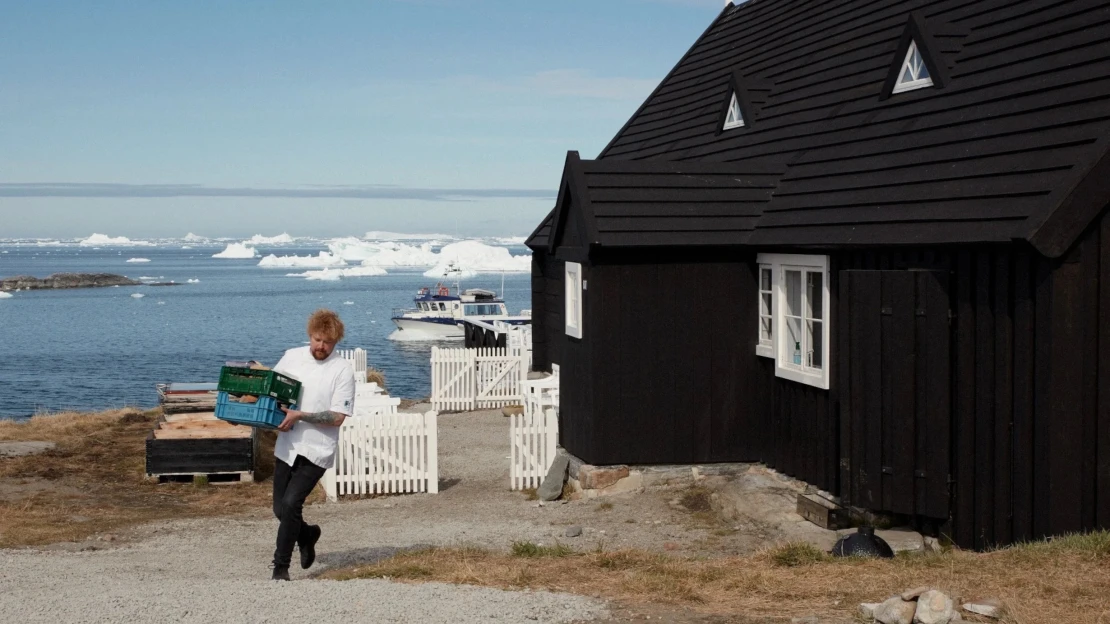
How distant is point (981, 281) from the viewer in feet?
31.6

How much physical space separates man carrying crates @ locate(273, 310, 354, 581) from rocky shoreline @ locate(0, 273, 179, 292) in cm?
15205

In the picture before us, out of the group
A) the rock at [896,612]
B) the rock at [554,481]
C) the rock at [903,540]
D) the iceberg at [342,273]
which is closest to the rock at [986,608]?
the rock at [896,612]

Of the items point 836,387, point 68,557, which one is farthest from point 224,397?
point 836,387

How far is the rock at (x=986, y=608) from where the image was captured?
688 centimetres

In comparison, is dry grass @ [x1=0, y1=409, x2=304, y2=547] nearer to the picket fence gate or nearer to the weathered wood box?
the weathered wood box

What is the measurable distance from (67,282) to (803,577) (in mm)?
157860

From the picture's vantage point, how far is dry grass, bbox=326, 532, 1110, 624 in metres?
7.28

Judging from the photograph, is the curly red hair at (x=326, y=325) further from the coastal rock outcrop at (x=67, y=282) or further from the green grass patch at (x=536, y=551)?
the coastal rock outcrop at (x=67, y=282)

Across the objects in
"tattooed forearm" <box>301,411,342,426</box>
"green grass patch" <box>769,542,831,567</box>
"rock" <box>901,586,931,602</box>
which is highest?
"tattooed forearm" <box>301,411,342,426</box>

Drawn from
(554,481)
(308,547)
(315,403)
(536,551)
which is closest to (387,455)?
(554,481)

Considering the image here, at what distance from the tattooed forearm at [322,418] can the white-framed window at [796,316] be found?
5960 millimetres

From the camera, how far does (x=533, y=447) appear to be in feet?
50.9

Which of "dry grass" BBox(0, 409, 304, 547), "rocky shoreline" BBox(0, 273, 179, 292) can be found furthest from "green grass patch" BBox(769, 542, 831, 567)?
"rocky shoreline" BBox(0, 273, 179, 292)

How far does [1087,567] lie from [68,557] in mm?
8878
